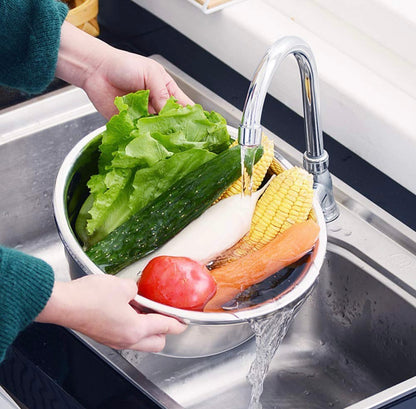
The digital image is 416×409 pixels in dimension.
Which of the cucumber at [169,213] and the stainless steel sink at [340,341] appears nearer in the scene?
the cucumber at [169,213]

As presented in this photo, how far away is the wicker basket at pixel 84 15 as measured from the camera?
1547 mm

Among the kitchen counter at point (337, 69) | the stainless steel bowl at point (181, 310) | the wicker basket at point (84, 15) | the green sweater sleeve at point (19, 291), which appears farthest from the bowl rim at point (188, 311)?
the wicker basket at point (84, 15)

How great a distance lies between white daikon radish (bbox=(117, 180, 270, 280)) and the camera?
3.59 feet

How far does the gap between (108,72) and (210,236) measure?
34cm

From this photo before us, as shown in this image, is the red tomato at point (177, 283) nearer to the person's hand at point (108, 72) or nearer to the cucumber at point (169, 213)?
the cucumber at point (169, 213)

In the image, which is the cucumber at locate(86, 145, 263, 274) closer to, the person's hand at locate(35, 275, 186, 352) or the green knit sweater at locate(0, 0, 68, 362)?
the person's hand at locate(35, 275, 186, 352)

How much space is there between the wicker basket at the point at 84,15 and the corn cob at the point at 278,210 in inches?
24.6

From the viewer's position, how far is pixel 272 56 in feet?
A: 3.18

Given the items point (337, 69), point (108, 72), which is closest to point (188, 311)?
point (108, 72)

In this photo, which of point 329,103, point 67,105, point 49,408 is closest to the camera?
point 49,408

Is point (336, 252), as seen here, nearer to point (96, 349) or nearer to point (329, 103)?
point (329, 103)

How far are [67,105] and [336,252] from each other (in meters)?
0.57

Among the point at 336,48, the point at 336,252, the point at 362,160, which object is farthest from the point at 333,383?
the point at 336,48

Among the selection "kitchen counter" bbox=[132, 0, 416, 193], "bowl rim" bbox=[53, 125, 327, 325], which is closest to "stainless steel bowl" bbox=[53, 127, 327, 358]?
"bowl rim" bbox=[53, 125, 327, 325]
